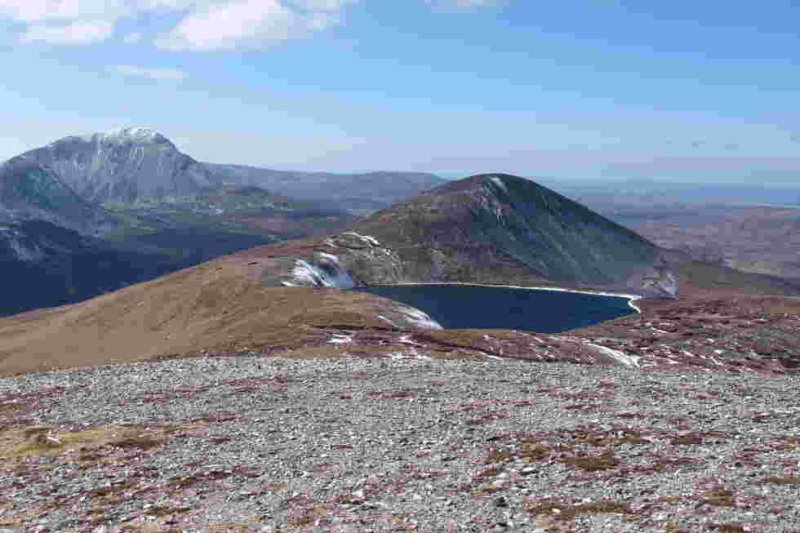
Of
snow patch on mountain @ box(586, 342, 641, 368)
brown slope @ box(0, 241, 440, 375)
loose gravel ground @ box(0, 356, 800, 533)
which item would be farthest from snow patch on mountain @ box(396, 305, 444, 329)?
loose gravel ground @ box(0, 356, 800, 533)

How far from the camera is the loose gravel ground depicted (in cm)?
2533

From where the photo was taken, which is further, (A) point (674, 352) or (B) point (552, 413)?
(A) point (674, 352)

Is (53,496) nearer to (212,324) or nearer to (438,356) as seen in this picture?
(438,356)

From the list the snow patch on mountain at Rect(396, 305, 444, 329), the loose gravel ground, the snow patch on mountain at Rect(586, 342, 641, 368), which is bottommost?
the snow patch on mountain at Rect(586, 342, 641, 368)

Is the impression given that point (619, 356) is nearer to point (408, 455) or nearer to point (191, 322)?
point (408, 455)

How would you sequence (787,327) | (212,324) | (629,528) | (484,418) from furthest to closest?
1. (787,327)
2. (212,324)
3. (484,418)
4. (629,528)

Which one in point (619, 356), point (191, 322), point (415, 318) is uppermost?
point (415, 318)

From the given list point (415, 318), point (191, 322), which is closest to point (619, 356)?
point (415, 318)

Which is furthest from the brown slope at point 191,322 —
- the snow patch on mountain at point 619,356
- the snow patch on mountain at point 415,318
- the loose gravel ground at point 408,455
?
the loose gravel ground at point 408,455

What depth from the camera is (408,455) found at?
33.8 meters

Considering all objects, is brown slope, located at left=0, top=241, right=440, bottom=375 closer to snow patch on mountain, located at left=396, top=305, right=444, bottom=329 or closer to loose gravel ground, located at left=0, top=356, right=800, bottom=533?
snow patch on mountain, located at left=396, top=305, right=444, bottom=329

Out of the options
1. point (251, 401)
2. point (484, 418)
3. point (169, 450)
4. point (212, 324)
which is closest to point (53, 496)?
point (169, 450)

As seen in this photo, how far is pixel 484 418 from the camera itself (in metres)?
41.1

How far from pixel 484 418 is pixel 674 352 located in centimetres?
8002
